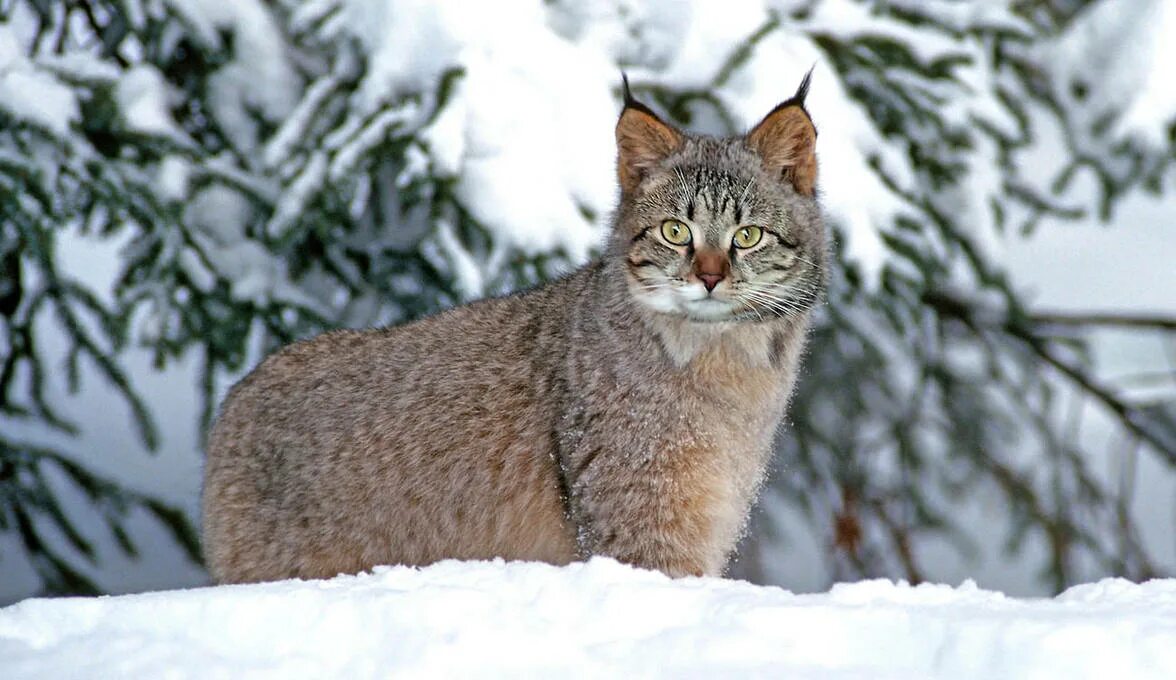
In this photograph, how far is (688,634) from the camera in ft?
8.54

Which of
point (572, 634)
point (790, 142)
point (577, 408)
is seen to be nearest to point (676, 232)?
point (790, 142)

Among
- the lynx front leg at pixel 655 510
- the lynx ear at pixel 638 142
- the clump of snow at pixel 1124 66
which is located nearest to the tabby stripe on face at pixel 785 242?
the lynx ear at pixel 638 142

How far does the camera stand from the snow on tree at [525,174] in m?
5.93

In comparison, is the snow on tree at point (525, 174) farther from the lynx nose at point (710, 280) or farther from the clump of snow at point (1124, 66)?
the lynx nose at point (710, 280)

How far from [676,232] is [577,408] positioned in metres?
0.61

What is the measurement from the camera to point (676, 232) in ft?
12.9

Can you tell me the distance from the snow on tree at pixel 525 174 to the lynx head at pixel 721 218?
179cm

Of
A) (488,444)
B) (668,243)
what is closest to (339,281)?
(488,444)

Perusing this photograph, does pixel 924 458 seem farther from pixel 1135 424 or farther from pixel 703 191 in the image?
pixel 703 191

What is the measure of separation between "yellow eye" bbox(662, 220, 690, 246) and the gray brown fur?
24 mm

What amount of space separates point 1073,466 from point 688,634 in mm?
5778

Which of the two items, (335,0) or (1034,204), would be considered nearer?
(335,0)

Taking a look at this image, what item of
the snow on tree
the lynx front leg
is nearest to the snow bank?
the lynx front leg

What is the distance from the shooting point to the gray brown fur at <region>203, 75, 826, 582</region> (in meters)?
3.93
